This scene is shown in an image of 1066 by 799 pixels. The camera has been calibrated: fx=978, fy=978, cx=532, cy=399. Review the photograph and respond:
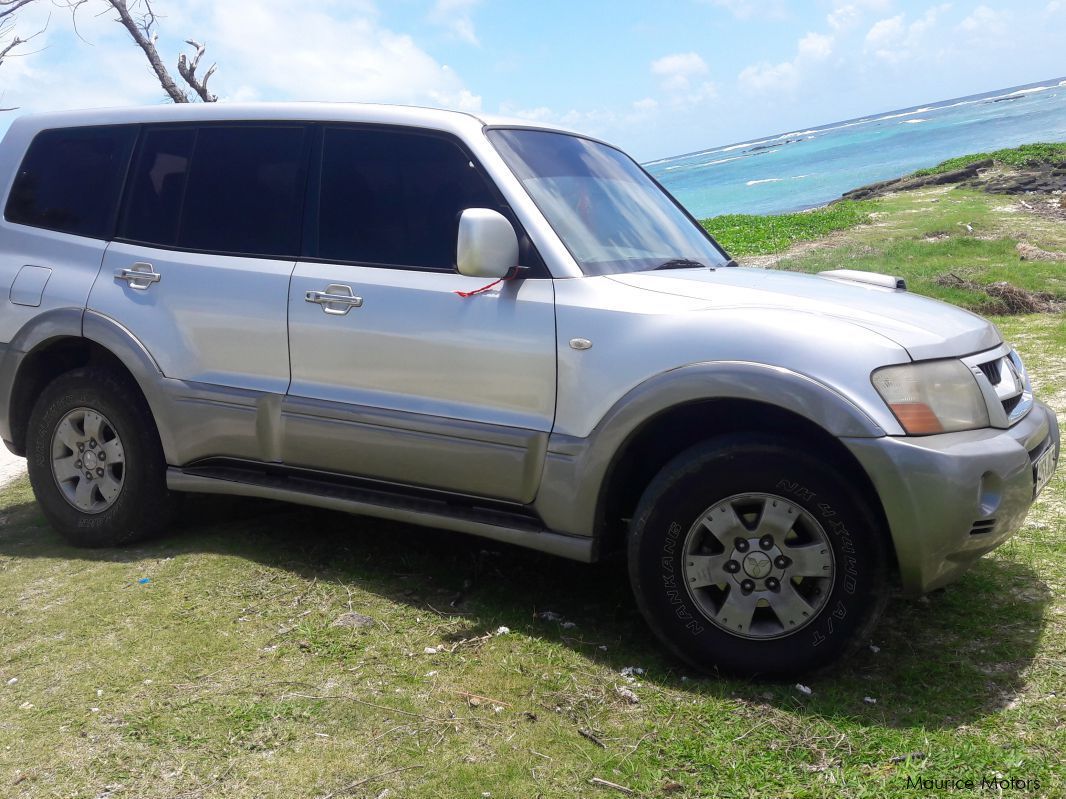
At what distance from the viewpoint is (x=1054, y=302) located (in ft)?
32.8

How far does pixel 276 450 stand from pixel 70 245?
5.22ft

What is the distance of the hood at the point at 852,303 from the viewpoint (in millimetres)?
3236

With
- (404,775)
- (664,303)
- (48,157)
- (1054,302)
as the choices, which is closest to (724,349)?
(664,303)

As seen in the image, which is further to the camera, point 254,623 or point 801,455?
point 254,623

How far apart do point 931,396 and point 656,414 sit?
2.92 feet

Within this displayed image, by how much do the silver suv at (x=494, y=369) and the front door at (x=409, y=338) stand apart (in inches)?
0.4

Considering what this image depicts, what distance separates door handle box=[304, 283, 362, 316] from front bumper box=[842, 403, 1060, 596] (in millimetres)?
2056

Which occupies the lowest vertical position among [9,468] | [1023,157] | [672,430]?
[9,468]

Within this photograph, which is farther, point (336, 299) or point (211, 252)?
point (211, 252)

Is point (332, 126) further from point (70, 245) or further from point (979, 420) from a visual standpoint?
point (979, 420)

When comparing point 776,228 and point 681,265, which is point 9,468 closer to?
point 681,265

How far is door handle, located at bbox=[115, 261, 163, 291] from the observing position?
15.0 ft

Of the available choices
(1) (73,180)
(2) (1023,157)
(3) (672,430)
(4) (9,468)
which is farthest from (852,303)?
(2) (1023,157)

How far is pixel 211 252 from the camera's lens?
14.7ft
